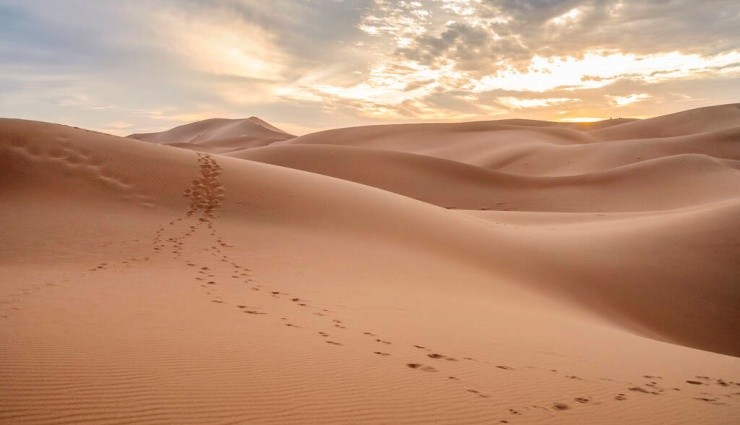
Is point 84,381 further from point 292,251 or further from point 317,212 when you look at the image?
point 317,212

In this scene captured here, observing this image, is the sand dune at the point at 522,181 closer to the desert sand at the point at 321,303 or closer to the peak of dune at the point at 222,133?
the desert sand at the point at 321,303

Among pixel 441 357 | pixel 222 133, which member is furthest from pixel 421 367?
pixel 222 133

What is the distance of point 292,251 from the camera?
→ 9531 millimetres

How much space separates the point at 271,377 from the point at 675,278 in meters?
10.8

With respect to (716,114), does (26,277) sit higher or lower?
lower

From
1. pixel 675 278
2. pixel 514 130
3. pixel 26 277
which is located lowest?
pixel 26 277

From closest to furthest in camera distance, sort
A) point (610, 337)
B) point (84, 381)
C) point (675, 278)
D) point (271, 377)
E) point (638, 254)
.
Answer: point (84, 381), point (271, 377), point (610, 337), point (675, 278), point (638, 254)

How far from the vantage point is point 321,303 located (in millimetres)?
6551

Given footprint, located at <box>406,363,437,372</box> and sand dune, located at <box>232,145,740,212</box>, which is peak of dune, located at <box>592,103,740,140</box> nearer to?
sand dune, located at <box>232,145,740,212</box>

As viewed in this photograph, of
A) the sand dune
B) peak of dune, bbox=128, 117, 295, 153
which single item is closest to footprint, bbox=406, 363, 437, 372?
the sand dune


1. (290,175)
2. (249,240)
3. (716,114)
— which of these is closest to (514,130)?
(716,114)

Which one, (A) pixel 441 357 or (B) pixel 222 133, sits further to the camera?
(B) pixel 222 133

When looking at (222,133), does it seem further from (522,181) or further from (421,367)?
(421,367)

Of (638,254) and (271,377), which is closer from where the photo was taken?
(271,377)
